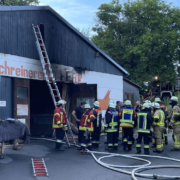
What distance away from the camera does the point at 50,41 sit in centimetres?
1454

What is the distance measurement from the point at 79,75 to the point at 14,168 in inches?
332

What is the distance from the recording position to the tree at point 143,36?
30281 millimetres

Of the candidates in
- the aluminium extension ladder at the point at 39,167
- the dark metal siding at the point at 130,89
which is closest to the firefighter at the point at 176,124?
the aluminium extension ladder at the point at 39,167

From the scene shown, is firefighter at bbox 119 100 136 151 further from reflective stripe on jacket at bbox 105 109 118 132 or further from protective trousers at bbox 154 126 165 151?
protective trousers at bbox 154 126 165 151

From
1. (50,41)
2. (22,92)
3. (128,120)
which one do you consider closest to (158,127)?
(128,120)

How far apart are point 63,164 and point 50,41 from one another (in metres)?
6.96

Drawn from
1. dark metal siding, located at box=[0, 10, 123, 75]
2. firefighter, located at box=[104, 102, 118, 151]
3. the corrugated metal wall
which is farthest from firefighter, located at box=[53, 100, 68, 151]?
dark metal siding, located at box=[0, 10, 123, 75]

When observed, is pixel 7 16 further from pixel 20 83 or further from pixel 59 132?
pixel 59 132

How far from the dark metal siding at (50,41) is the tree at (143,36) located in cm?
1199

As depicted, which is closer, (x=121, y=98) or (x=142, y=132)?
(x=142, y=132)

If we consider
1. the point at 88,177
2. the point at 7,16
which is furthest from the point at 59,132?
the point at 7,16

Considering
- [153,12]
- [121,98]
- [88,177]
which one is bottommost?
[88,177]

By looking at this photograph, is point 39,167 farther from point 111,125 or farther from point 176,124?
point 176,124

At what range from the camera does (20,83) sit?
1269 cm
